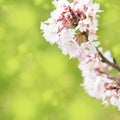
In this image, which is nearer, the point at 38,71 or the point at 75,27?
the point at 75,27

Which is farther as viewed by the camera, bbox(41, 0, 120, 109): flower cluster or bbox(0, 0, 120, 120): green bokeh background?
bbox(0, 0, 120, 120): green bokeh background

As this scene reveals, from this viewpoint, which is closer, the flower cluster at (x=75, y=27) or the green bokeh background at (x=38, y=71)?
the flower cluster at (x=75, y=27)

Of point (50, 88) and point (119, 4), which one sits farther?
point (119, 4)

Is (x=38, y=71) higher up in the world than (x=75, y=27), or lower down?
higher up

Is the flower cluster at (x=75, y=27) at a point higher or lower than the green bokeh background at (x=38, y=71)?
lower

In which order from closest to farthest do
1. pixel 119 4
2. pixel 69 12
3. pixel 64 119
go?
1. pixel 69 12
2. pixel 64 119
3. pixel 119 4

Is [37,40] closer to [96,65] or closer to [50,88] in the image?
[50,88]

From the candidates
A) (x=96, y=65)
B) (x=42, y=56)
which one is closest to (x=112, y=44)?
(x=42, y=56)

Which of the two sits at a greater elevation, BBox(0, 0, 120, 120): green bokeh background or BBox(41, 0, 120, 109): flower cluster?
BBox(0, 0, 120, 120): green bokeh background
